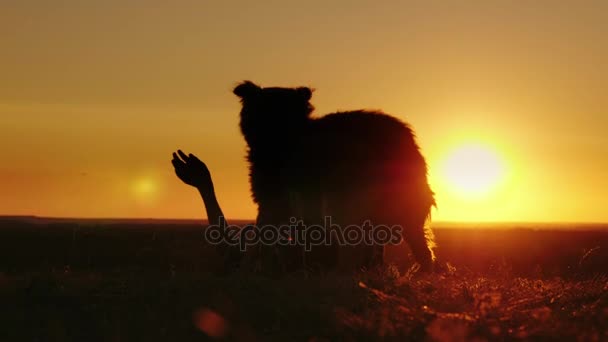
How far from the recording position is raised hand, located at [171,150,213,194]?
1073cm

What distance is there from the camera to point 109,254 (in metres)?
35.6

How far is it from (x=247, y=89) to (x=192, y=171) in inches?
85.5

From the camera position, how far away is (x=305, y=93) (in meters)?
12.5

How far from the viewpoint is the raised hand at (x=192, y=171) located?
10.7 meters

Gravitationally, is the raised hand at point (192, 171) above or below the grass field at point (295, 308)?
above

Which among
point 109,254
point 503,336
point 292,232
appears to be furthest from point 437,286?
point 109,254

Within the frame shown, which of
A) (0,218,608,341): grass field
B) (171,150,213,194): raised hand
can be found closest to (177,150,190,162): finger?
(171,150,213,194): raised hand

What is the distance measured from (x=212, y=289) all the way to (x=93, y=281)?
1.65 metres

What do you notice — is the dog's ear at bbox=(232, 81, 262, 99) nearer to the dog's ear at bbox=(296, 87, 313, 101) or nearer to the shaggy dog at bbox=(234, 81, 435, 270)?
the shaggy dog at bbox=(234, 81, 435, 270)

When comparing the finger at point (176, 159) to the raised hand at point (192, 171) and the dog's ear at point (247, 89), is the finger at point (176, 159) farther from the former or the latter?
the dog's ear at point (247, 89)

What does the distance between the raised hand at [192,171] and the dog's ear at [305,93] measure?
2323 millimetres

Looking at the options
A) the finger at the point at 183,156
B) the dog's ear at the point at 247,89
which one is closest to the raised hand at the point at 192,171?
the finger at the point at 183,156

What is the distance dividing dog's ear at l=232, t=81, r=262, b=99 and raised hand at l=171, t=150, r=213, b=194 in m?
2.02

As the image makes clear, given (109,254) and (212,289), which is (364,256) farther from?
(109,254)
